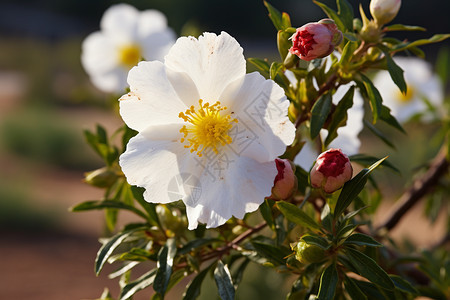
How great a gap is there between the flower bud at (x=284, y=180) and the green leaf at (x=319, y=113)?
0.24 ft

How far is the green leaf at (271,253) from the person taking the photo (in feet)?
3.01

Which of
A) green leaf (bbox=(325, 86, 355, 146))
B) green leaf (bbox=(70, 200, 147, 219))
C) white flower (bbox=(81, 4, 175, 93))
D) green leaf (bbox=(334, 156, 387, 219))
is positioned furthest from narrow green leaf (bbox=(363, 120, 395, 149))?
white flower (bbox=(81, 4, 175, 93))

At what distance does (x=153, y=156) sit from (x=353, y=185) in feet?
0.93

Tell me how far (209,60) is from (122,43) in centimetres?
118

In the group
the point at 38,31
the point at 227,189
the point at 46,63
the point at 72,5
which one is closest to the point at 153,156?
the point at 227,189

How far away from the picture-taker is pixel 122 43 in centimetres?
194

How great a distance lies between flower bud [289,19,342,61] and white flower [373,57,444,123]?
1183mm

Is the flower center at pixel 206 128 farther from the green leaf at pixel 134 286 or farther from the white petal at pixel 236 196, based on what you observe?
the green leaf at pixel 134 286

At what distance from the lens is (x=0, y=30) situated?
16734 mm

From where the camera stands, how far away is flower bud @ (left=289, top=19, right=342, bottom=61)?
2.63ft

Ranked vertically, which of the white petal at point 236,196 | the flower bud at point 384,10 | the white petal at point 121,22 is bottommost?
the white petal at point 236,196

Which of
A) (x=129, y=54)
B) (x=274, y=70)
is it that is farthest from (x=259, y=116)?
(x=129, y=54)

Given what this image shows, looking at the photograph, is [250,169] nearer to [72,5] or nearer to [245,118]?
[245,118]

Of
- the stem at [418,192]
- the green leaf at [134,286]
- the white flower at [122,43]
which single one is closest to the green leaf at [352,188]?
the green leaf at [134,286]
